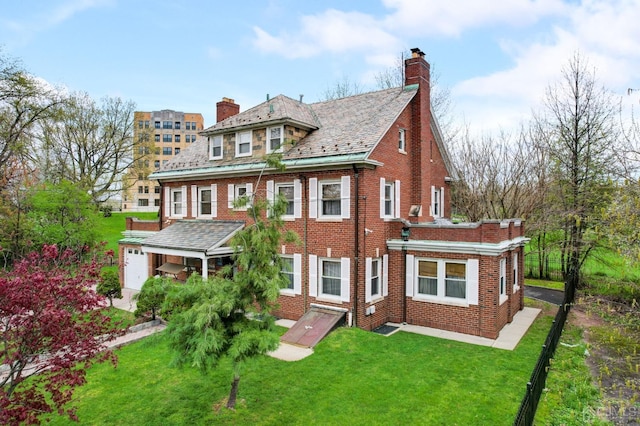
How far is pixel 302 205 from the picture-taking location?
15.4 meters

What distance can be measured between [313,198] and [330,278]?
321 centimetres

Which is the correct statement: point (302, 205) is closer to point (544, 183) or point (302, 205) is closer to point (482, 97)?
point (544, 183)

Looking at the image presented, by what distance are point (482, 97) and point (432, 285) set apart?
17.3m

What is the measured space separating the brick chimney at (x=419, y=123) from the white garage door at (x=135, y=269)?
1539 centimetres

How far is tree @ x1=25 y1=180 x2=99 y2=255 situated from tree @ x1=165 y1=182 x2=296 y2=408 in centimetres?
1945

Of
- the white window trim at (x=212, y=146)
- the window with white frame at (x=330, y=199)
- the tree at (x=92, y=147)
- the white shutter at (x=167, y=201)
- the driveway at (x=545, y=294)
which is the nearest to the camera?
the window with white frame at (x=330, y=199)

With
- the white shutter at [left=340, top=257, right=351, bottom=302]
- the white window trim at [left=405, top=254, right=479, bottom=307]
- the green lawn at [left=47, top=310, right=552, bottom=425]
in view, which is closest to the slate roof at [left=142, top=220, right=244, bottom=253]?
the green lawn at [left=47, top=310, right=552, bottom=425]

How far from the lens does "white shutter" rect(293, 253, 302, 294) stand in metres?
15.5

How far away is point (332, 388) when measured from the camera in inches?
376

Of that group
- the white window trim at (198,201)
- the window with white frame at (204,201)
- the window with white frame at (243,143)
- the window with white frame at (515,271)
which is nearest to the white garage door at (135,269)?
the white window trim at (198,201)

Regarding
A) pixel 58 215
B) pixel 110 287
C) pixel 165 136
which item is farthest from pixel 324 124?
pixel 165 136

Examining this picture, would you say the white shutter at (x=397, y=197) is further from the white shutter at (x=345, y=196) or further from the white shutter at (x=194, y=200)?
the white shutter at (x=194, y=200)

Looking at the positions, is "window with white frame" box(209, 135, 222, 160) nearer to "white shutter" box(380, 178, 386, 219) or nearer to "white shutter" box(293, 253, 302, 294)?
"white shutter" box(293, 253, 302, 294)

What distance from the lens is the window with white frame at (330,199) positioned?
14.8 m
